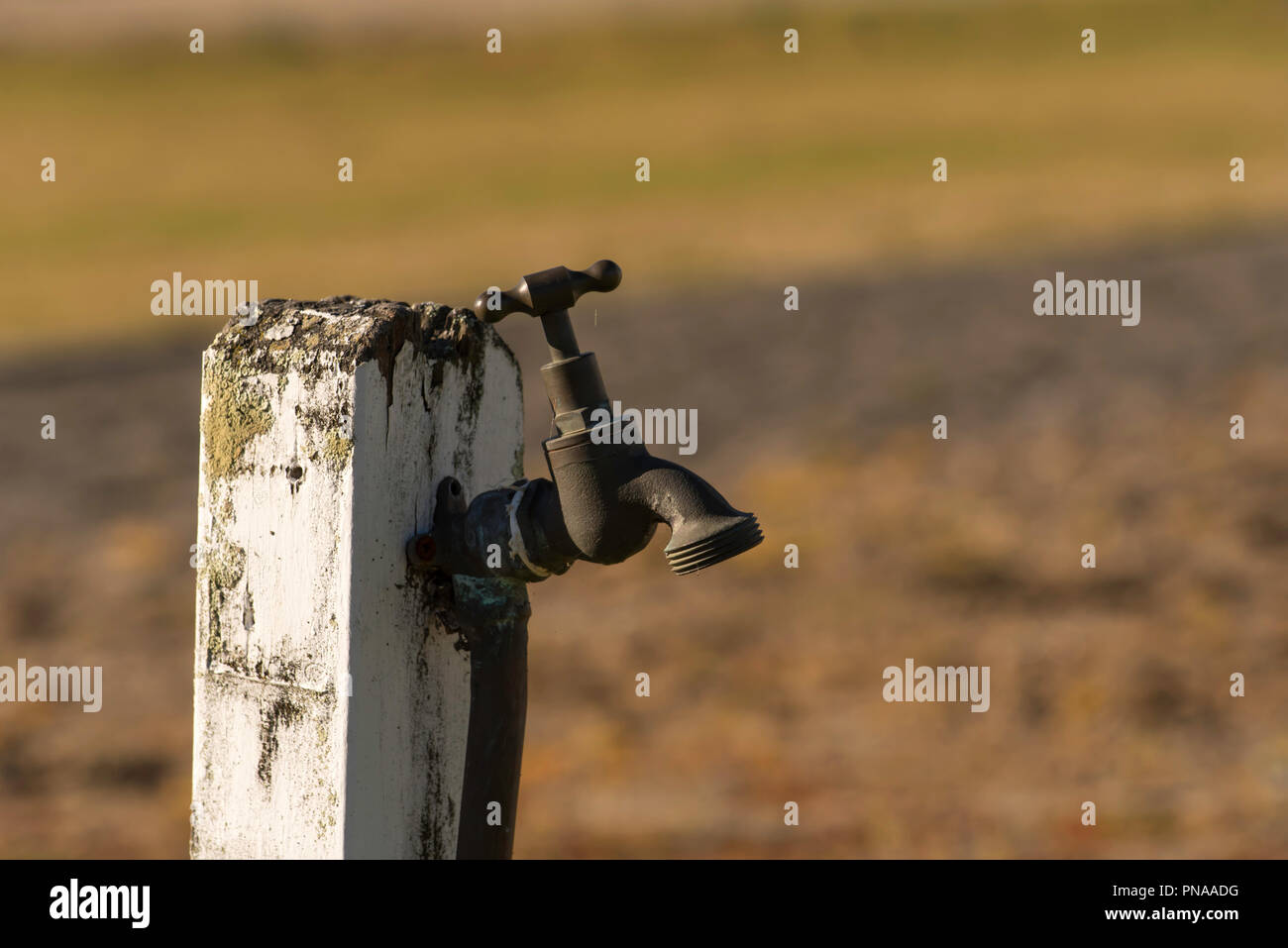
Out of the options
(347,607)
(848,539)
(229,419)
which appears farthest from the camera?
(848,539)

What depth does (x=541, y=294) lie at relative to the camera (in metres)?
1.83

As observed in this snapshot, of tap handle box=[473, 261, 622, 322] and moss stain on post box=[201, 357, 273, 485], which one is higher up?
tap handle box=[473, 261, 622, 322]

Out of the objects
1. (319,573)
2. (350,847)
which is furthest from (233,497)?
(350,847)

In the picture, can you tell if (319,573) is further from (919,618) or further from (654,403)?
(654,403)

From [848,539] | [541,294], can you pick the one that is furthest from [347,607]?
[848,539]

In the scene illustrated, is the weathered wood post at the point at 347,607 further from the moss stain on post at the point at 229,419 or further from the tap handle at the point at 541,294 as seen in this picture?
the tap handle at the point at 541,294

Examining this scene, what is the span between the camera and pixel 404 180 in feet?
67.8

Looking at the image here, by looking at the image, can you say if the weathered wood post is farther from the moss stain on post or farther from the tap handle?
the tap handle

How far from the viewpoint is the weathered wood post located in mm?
1821

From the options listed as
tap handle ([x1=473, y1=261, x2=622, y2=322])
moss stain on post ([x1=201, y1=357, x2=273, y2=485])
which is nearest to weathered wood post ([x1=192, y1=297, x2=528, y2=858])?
moss stain on post ([x1=201, y1=357, x2=273, y2=485])

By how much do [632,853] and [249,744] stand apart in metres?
3.13

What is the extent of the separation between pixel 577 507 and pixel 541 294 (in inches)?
11.4

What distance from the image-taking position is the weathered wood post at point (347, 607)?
182cm

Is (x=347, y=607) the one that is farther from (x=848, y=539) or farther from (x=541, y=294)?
(x=848, y=539)
